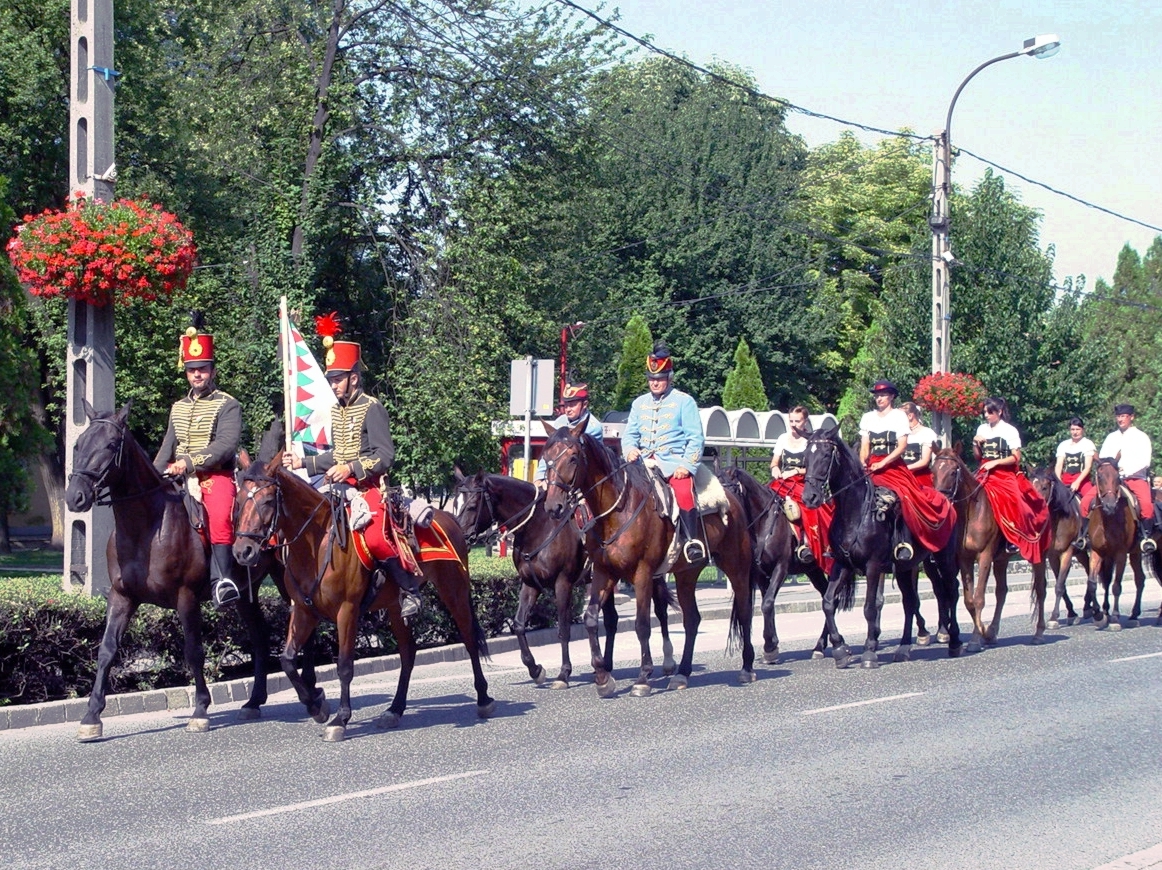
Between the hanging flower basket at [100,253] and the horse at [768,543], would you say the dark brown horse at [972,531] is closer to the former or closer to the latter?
the horse at [768,543]

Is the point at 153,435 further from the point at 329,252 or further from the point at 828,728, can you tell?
the point at 828,728

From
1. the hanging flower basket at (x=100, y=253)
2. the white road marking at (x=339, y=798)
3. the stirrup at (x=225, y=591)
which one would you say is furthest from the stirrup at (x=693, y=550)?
the hanging flower basket at (x=100, y=253)

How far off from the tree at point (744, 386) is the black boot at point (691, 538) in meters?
37.2

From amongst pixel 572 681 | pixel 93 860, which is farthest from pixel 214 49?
pixel 93 860

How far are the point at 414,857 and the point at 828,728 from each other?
4.73 m

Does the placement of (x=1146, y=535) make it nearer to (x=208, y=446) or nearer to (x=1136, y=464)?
(x=1136, y=464)

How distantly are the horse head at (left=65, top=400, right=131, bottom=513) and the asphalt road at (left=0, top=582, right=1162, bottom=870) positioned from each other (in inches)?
70.8

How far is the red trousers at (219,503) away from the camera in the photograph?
11188 mm

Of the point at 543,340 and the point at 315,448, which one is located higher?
the point at 543,340

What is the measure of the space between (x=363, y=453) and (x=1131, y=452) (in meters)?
13.6

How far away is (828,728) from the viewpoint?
35.8 ft

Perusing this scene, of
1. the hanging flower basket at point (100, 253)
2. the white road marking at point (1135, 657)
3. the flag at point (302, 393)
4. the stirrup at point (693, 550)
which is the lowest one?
the white road marking at point (1135, 657)

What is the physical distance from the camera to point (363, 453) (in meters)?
11.1

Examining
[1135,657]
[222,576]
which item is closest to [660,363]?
[222,576]
